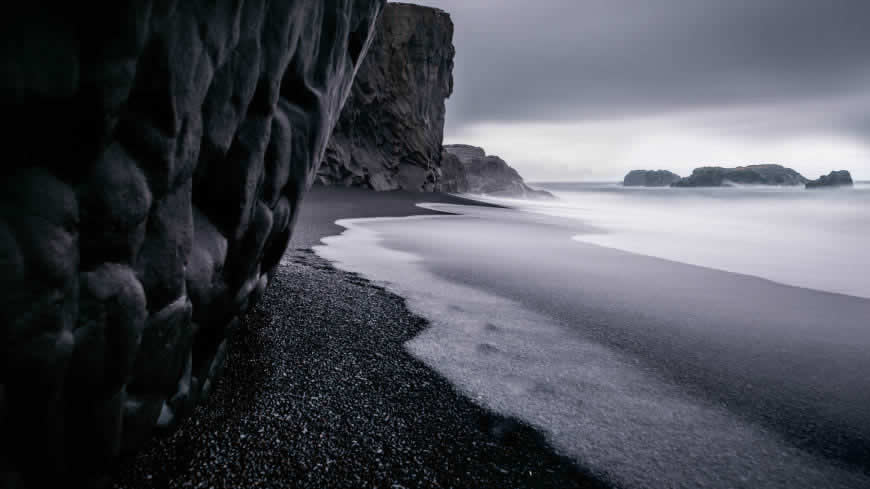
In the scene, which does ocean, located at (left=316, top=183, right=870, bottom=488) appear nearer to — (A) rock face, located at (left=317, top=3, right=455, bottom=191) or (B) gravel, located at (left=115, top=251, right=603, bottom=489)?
(B) gravel, located at (left=115, top=251, right=603, bottom=489)

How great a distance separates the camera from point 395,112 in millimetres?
17828

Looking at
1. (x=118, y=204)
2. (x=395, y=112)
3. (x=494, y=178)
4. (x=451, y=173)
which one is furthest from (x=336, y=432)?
(x=494, y=178)

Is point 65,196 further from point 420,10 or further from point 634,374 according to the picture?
point 420,10

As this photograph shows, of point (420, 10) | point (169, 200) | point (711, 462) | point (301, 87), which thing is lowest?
point (711, 462)

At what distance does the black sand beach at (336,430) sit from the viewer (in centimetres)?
124

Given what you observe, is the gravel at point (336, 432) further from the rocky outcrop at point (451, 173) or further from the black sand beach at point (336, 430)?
the rocky outcrop at point (451, 173)

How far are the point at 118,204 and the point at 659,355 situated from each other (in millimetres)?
2394

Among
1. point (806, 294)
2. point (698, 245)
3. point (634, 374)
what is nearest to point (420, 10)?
point (698, 245)

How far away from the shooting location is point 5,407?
0.80 metres

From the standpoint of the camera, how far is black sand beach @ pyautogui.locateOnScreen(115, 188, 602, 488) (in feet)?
4.07

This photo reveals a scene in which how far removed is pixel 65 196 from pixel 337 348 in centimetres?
144

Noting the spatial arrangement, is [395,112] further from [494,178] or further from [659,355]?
[494,178]

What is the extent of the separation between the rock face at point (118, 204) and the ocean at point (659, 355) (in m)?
1.14

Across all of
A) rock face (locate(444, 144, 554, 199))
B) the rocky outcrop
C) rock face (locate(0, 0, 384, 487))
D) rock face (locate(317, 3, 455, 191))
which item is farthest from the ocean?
rock face (locate(444, 144, 554, 199))
